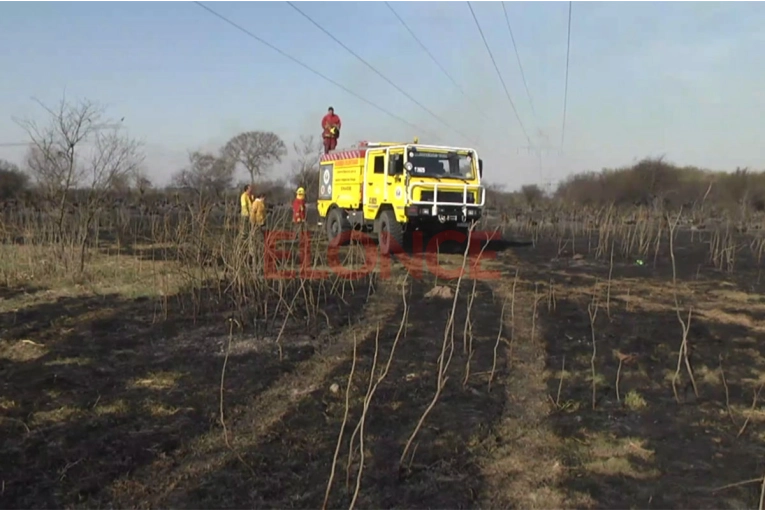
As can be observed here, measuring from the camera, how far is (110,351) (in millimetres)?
5637

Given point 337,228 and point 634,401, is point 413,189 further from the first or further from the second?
point 634,401

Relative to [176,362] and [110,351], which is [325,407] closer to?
[176,362]

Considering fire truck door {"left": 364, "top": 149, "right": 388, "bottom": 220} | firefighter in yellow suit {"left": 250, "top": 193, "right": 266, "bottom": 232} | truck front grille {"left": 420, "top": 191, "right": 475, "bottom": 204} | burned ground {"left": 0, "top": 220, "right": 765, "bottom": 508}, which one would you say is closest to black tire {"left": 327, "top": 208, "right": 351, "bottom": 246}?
fire truck door {"left": 364, "top": 149, "right": 388, "bottom": 220}

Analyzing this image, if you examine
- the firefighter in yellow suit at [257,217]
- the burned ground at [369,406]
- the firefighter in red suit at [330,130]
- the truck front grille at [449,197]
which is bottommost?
the burned ground at [369,406]

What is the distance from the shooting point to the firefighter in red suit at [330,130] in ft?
51.3

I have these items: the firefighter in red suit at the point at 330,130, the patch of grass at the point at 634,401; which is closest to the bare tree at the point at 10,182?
the firefighter in red suit at the point at 330,130

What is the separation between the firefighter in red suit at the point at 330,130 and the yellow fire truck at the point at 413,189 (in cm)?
200

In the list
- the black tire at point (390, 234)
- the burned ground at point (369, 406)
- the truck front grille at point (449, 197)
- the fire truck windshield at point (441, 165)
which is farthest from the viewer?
the black tire at point (390, 234)

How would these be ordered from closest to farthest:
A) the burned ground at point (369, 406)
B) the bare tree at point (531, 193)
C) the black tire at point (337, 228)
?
the burned ground at point (369, 406) → the black tire at point (337, 228) → the bare tree at point (531, 193)

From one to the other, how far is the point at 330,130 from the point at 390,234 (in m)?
4.36

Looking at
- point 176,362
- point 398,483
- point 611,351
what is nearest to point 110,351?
point 176,362

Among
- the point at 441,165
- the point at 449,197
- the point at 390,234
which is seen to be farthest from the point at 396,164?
the point at 390,234

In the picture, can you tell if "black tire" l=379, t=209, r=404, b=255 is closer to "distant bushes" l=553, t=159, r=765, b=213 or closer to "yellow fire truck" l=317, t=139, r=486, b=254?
"yellow fire truck" l=317, t=139, r=486, b=254

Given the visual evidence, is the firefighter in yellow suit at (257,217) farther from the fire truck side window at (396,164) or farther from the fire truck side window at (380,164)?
the fire truck side window at (380,164)
